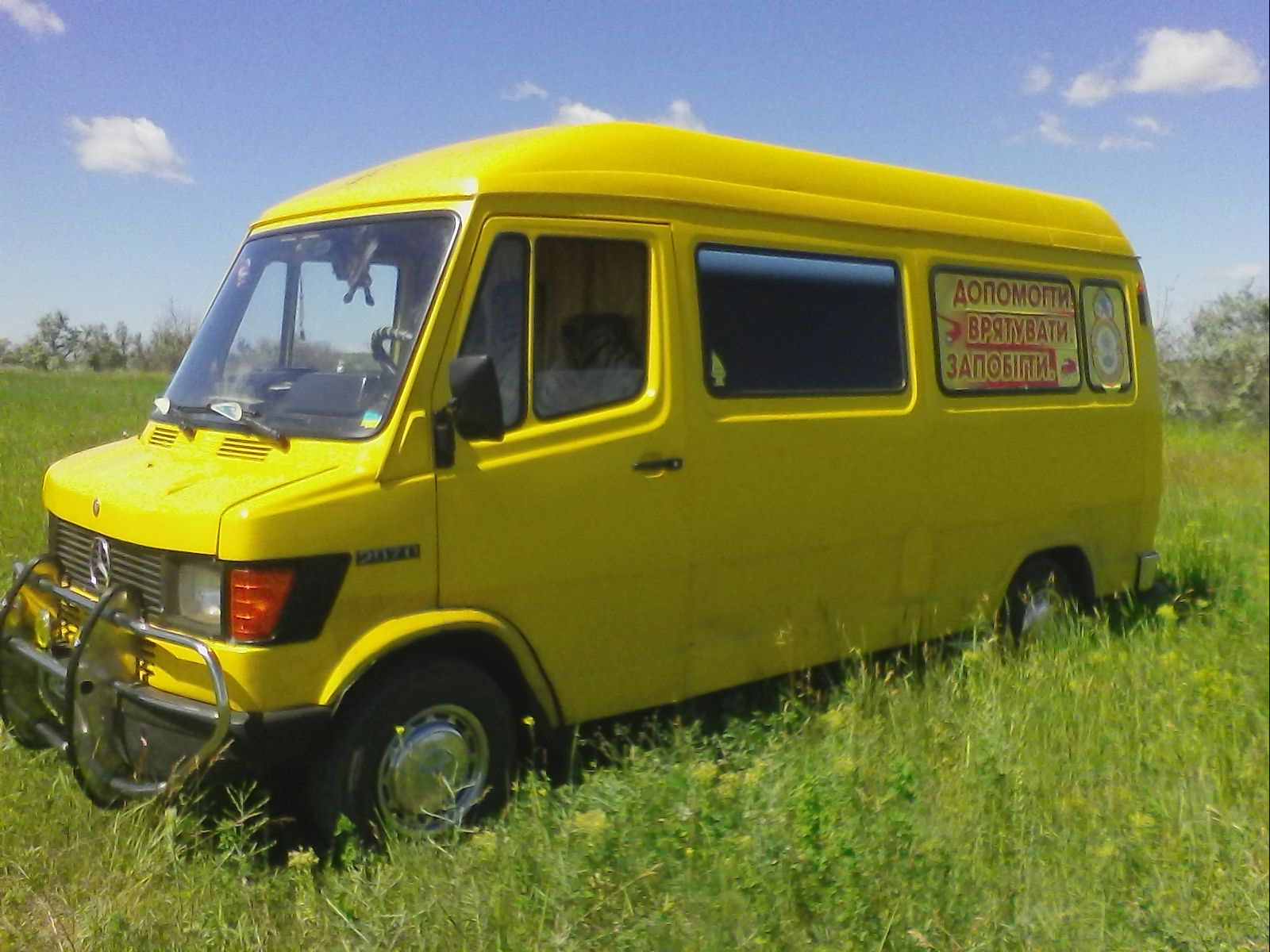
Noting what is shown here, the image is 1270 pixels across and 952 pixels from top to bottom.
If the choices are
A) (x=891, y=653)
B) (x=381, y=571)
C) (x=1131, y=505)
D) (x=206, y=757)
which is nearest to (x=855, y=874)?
(x=381, y=571)

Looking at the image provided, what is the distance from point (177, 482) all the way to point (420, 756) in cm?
126

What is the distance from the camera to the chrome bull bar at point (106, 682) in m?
3.63

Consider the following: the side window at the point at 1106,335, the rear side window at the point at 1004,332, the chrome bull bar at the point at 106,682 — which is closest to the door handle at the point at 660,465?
the chrome bull bar at the point at 106,682

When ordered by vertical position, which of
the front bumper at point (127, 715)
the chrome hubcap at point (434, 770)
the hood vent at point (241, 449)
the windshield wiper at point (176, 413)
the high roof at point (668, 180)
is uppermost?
the high roof at point (668, 180)

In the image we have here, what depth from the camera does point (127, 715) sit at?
3.92 meters

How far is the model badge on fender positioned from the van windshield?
404 mm

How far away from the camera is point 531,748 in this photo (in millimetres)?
4512

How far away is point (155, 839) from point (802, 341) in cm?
331

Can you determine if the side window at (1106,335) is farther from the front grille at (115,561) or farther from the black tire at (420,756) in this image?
the front grille at (115,561)

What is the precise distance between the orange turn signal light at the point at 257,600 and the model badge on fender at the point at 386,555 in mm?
235

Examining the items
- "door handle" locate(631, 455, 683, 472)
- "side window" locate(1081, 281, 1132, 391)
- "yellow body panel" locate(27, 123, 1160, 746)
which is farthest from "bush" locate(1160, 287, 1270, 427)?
"door handle" locate(631, 455, 683, 472)

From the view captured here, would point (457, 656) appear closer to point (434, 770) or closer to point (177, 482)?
point (434, 770)

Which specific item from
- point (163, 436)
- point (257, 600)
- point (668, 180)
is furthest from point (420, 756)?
point (668, 180)

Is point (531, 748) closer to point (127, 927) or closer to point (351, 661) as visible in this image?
point (351, 661)
